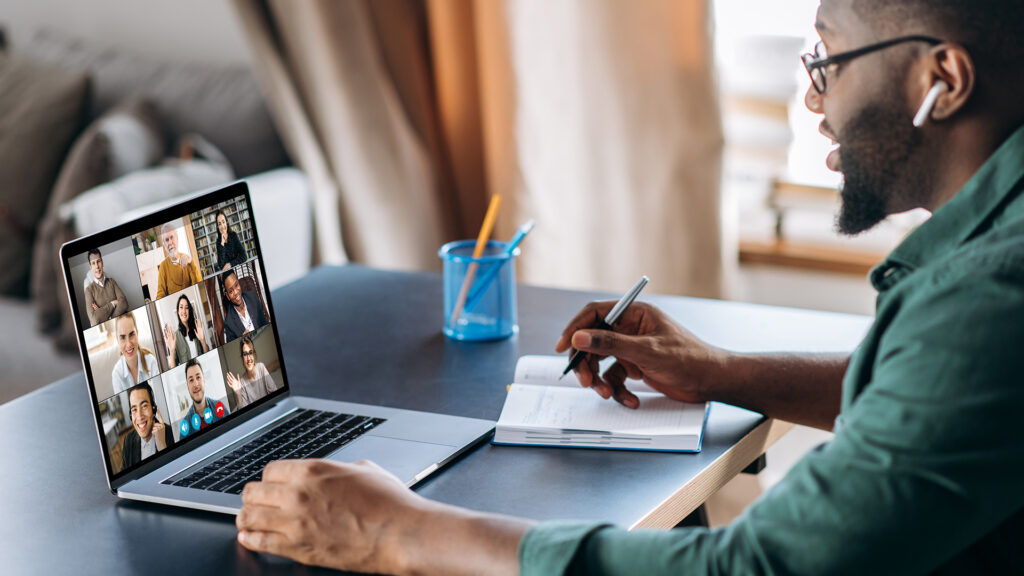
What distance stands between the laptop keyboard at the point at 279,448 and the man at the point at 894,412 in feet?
0.34

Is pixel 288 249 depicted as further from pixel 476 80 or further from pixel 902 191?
pixel 902 191

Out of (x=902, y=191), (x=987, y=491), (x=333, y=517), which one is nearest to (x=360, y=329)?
(x=333, y=517)

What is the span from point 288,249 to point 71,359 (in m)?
0.57

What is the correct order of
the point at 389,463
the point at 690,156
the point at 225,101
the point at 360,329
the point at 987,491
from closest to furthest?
the point at 987,491 → the point at 389,463 → the point at 360,329 → the point at 690,156 → the point at 225,101

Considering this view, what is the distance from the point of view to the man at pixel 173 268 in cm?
108

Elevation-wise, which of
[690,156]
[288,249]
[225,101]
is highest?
[225,101]

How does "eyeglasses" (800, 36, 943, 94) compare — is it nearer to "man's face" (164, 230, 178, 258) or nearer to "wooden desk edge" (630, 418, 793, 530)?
"wooden desk edge" (630, 418, 793, 530)

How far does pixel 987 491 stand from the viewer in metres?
0.75

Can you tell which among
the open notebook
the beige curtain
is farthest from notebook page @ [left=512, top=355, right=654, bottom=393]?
the beige curtain

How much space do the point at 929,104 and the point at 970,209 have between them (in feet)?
0.32

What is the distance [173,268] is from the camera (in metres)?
1.09

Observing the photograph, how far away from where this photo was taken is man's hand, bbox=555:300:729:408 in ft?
4.06

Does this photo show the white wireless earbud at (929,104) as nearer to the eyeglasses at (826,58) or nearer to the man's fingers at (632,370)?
the eyeglasses at (826,58)

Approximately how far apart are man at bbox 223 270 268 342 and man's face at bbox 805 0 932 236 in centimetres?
64
